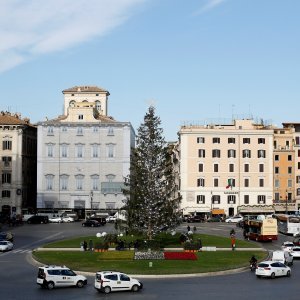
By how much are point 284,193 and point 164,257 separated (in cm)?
7592

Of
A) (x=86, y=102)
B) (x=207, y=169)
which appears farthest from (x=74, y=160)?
(x=207, y=169)

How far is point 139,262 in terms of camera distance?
186 feet

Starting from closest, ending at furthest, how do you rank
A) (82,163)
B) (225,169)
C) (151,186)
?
(151,186)
(225,169)
(82,163)

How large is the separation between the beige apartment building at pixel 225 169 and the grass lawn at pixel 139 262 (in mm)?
61718

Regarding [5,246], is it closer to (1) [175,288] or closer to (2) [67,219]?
(1) [175,288]

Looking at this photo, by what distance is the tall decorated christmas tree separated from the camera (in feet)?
247

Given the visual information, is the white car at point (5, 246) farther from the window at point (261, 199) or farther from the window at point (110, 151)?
the window at point (261, 199)

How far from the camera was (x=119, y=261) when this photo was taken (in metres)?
57.5

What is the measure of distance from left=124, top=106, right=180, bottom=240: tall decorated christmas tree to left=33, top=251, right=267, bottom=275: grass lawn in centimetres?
1096

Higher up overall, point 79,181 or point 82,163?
point 82,163

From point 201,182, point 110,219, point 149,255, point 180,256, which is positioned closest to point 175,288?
point 149,255

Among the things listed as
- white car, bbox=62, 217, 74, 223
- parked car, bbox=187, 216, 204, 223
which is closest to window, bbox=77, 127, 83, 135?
white car, bbox=62, 217, 74, 223

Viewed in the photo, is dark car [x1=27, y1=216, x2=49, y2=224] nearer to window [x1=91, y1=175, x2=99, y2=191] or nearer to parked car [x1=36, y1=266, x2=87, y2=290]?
window [x1=91, y1=175, x2=99, y2=191]

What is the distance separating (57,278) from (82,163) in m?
85.1
